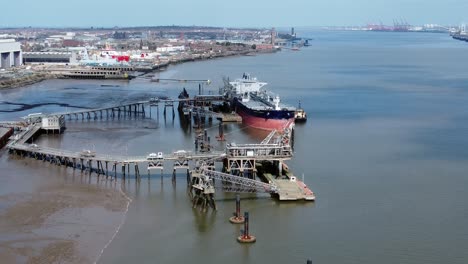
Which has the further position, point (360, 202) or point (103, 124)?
point (103, 124)

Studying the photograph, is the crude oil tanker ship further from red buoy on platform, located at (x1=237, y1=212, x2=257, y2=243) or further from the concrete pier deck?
red buoy on platform, located at (x1=237, y1=212, x2=257, y2=243)

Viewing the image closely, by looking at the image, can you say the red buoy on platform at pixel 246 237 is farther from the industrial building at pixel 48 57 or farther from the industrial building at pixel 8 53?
the industrial building at pixel 48 57

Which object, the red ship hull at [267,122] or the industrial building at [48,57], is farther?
the industrial building at [48,57]

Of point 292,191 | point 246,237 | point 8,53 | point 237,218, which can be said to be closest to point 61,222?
point 237,218

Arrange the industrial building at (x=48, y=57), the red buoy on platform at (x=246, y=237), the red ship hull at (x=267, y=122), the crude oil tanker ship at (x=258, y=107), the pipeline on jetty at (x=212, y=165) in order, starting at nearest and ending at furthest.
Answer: the red buoy on platform at (x=246, y=237) → the pipeline on jetty at (x=212, y=165) → the red ship hull at (x=267, y=122) → the crude oil tanker ship at (x=258, y=107) → the industrial building at (x=48, y=57)

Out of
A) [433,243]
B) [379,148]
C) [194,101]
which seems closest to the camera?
[433,243]

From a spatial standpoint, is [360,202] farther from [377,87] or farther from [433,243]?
[377,87]

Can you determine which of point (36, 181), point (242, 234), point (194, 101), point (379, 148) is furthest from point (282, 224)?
point (194, 101)

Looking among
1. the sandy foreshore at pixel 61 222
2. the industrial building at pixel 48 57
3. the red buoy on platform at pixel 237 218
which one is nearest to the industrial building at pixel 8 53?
the industrial building at pixel 48 57
